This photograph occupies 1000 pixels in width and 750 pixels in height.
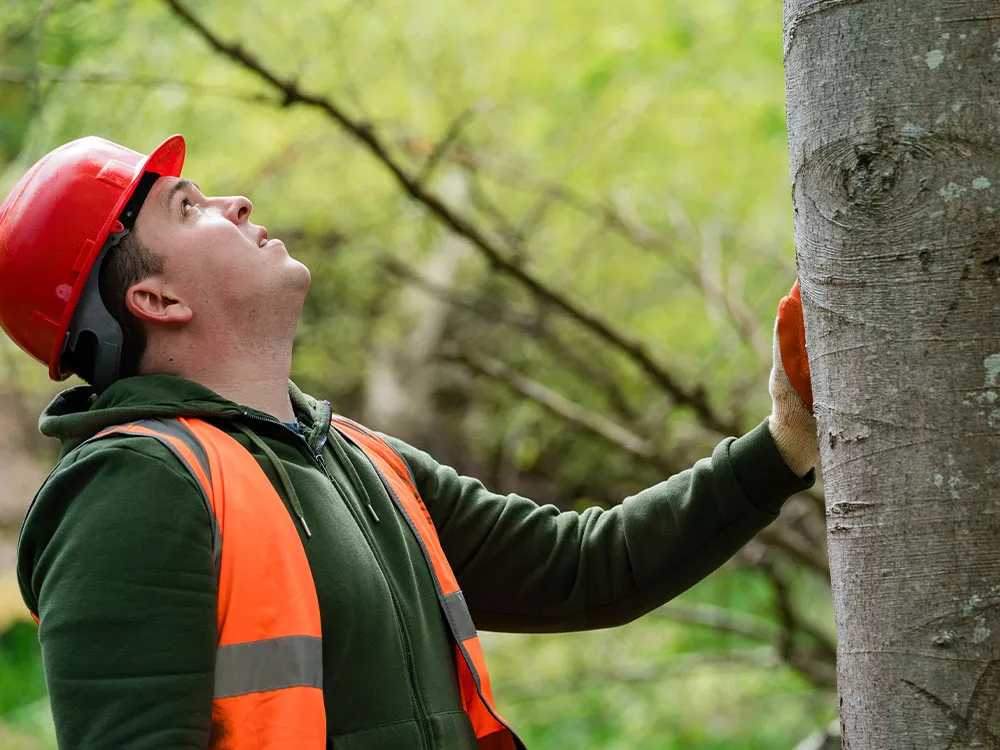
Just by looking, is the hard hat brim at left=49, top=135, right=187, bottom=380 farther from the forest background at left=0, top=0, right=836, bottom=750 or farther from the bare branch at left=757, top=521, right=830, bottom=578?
the bare branch at left=757, top=521, right=830, bottom=578

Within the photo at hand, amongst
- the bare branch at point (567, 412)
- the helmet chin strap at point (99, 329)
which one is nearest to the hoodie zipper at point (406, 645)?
the helmet chin strap at point (99, 329)

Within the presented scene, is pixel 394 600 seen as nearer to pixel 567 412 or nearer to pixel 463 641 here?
pixel 463 641

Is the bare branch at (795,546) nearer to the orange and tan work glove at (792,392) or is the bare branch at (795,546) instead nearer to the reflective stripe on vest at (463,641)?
the orange and tan work glove at (792,392)

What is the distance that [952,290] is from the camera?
Result: 125 cm

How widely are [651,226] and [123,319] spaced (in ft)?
18.3

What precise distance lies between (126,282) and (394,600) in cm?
74

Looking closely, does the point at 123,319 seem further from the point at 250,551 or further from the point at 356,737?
the point at 356,737

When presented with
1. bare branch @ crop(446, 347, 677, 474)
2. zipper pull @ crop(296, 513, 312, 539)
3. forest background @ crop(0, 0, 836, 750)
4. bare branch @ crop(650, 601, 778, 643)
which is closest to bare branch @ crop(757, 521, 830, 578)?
forest background @ crop(0, 0, 836, 750)

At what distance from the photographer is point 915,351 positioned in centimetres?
127

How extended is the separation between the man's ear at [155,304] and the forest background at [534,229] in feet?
5.11

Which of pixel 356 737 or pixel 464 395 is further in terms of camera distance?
pixel 464 395

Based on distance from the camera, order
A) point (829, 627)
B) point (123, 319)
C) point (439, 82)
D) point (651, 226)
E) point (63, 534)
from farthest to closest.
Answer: point (829, 627) → point (651, 226) → point (439, 82) → point (123, 319) → point (63, 534)

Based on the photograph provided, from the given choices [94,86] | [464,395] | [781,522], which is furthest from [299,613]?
[464,395]

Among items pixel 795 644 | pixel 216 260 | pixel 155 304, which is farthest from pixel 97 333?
pixel 795 644
